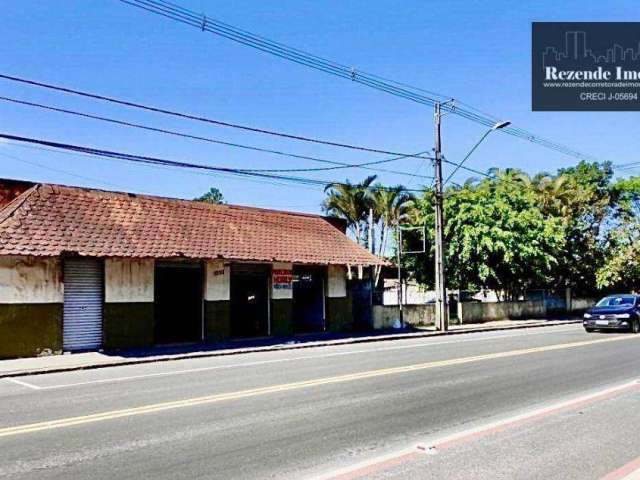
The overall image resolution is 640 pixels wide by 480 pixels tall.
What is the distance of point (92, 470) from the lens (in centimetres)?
562

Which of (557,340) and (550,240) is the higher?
(550,240)

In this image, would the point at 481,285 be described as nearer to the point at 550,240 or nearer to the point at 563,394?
the point at 550,240

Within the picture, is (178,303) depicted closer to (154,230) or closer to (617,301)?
(154,230)

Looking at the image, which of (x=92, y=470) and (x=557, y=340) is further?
(x=557, y=340)

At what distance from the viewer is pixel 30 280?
52.7 ft

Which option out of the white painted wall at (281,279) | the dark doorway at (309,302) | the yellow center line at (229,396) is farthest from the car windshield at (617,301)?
the white painted wall at (281,279)

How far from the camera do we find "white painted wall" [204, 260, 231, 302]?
19.9 m

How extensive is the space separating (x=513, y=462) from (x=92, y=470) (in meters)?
4.06

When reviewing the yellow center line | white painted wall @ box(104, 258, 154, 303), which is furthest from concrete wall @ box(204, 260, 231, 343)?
the yellow center line

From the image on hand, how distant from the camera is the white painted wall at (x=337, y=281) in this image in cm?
2389

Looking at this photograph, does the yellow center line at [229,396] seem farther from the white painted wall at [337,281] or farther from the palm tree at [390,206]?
the palm tree at [390,206]

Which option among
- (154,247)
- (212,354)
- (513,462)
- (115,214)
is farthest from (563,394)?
(115,214)

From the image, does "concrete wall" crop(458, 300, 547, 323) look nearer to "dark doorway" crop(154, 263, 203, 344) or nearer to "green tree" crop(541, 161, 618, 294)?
"green tree" crop(541, 161, 618, 294)

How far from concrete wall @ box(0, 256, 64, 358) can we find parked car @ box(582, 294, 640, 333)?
1922 cm
